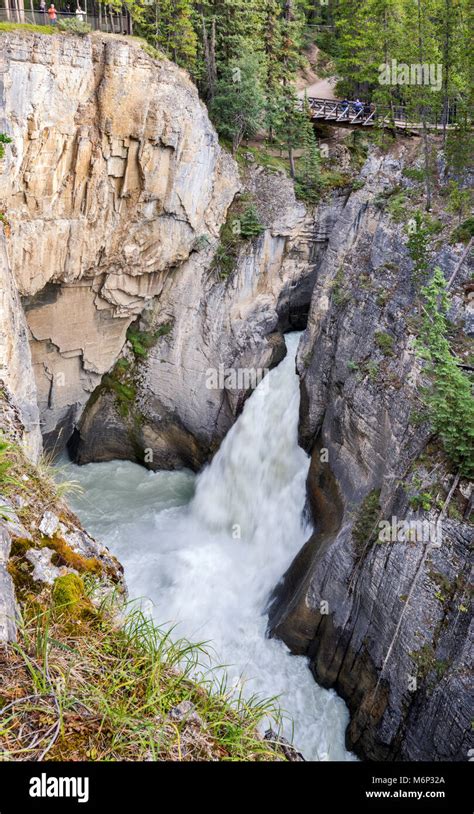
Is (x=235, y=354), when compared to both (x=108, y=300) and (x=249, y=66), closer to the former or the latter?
(x=108, y=300)

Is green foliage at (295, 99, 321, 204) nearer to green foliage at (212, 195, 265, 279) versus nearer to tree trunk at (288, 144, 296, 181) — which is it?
tree trunk at (288, 144, 296, 181)

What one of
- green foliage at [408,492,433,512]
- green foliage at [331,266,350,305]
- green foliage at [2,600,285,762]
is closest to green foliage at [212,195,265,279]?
green foliage at [331,266,350,305]

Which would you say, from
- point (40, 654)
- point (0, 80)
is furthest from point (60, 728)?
point (0, 80)

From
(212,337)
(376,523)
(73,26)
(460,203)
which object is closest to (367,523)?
(376,523)

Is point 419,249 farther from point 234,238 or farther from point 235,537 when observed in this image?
point 235,537

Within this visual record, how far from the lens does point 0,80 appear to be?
12.7m

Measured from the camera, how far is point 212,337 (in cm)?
1838

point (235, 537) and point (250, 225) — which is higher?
point (250, 225)

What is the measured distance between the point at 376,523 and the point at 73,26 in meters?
14.5

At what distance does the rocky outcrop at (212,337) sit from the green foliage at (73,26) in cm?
700

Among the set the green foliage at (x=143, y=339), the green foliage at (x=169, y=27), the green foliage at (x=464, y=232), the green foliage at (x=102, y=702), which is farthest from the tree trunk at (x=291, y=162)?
the green foliage at (x=102, y=702)

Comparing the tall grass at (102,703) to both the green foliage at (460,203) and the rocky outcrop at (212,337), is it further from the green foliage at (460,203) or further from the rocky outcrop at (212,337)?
the rocky outcrop at (212,337)

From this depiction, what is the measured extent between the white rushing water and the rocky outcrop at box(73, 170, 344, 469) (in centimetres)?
88
